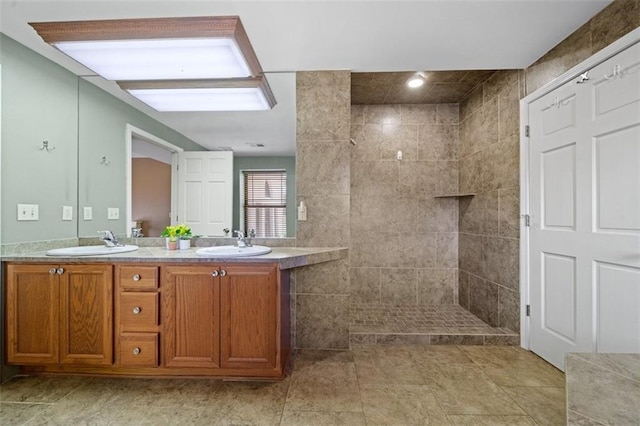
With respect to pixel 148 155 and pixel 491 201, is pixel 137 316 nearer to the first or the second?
pixel 148 155

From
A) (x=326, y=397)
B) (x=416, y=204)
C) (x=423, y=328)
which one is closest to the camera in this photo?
(x=326, y=397)

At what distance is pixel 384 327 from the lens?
104 inches

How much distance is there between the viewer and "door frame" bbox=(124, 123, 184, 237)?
7.93ft

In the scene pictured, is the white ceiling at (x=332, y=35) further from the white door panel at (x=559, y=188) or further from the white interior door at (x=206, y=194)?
the white door panel at (x=559, y=188)

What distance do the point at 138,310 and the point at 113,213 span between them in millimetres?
1032

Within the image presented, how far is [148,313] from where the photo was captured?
186cm

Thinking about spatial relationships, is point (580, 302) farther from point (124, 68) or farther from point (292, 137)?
point (124, 68)

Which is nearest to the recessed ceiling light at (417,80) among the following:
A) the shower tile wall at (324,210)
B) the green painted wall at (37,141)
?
the shower tile wall at (324,210)

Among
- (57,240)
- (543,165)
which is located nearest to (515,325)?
(543,165)

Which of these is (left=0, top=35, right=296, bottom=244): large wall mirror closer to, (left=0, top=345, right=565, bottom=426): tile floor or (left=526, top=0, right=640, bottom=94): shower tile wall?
(left=0, top=345, right=565, bottom=426): tile floor

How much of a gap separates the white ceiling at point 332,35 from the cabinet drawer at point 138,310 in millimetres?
1299

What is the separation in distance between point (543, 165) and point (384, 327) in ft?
6.12

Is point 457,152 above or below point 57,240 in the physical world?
above

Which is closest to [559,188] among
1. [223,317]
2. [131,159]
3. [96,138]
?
[223,317]
